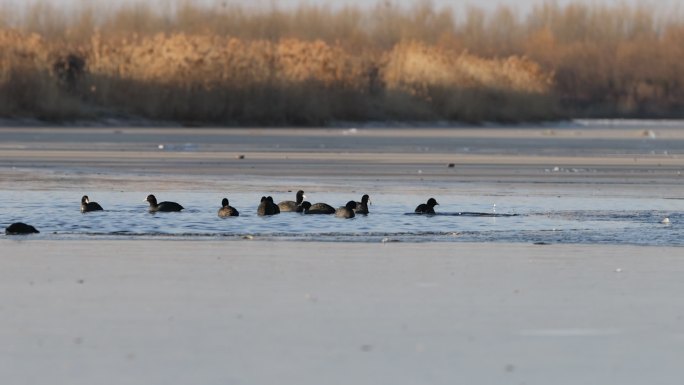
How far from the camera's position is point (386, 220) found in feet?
41.2

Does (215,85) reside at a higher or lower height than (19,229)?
higher

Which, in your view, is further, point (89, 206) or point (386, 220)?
point (89, 206)

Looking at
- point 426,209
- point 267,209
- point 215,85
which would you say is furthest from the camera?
point 215,85

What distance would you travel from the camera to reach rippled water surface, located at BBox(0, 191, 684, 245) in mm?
11062

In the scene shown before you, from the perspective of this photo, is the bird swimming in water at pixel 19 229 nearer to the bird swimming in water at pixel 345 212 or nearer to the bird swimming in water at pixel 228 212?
the bird swimming in water at pixel 228 212

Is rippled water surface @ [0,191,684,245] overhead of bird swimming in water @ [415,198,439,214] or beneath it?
beneath

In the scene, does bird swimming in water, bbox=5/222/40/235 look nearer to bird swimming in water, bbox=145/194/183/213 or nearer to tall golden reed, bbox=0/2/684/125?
bird swimming in water, bbox=145/194/183/213

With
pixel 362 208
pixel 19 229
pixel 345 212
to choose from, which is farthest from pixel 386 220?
pixel 19 229

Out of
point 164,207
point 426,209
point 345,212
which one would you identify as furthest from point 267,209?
point 426,209

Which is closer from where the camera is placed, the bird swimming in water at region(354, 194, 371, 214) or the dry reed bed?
the bird swimming in water at region(354, 194, 371, 214)

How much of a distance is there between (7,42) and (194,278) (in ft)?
99.2

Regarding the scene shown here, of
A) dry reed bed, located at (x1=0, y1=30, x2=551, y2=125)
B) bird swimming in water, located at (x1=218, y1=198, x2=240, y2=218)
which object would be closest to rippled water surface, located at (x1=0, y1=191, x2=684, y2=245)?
bird swimming in water, located at (x1=218, y1=198, x2=240, y2=218)

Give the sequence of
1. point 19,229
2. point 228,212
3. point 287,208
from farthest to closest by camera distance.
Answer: point 287,208 < point 228,212 < point 19,229

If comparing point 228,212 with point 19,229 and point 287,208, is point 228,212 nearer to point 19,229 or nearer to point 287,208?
point 287,208
